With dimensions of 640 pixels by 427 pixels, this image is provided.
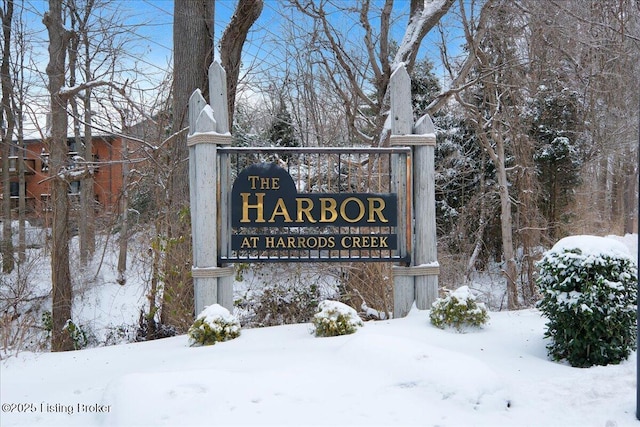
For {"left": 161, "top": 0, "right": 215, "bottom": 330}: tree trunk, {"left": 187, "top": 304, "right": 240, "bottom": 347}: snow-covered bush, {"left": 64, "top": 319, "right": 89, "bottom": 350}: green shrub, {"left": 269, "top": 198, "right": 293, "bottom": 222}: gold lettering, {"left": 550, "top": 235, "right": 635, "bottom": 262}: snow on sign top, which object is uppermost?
{"left": 161, "top": 0, "right": 215, "bottom": 330}: tree trunk

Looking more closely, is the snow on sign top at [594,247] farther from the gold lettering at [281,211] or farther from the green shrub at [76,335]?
the green shrub at [76,335]

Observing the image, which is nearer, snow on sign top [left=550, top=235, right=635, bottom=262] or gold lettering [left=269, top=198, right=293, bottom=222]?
snow on sign top [left=550, top=235, right=635, bottom=262]

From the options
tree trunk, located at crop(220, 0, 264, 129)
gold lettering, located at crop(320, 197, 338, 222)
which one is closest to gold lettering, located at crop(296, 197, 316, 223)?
gold lettering, located at crop(320, 197, 338, 222)

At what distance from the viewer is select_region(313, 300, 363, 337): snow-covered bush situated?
182 inches

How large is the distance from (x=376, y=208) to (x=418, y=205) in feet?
1.50

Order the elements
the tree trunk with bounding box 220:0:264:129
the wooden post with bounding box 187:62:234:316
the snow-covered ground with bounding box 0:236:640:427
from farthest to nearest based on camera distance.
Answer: the tree trunk with bounding box 220:0:264:129, the wooden post with bounding box 187:62:234:316, the snow-covered ground with bounding box 0:236:640:427

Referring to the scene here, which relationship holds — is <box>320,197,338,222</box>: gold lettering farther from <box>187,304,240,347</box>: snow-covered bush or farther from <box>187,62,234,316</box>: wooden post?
<box>187,304,240,347</box>: snow-covered bush

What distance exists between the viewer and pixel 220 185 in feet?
17.6

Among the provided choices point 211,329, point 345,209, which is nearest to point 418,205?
point 345,209

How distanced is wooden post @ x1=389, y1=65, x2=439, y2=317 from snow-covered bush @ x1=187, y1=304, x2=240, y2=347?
1.80m

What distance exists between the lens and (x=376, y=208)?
17.8ft

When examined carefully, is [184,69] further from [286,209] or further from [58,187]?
[286,209]

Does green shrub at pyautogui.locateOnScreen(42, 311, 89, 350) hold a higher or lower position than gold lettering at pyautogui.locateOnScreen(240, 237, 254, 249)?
lower

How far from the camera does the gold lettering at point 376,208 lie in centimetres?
541
